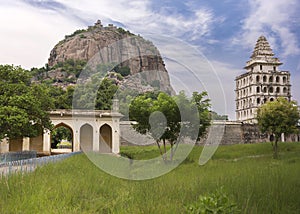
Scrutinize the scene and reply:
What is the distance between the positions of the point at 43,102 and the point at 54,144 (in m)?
27.4

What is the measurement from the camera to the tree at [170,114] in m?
21.8

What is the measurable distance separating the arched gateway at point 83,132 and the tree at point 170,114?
35.0 ft

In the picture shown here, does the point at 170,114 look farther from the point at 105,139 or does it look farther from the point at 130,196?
the point at 105,139

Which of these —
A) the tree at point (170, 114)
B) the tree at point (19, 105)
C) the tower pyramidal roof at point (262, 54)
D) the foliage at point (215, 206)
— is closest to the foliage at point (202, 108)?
the tree at point (170, 114)

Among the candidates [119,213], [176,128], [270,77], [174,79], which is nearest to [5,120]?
[176,128]

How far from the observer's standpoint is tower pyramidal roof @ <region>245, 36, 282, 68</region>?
60.3 meters

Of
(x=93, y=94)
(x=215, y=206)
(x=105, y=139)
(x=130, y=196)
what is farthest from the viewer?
(x=105, y=139)

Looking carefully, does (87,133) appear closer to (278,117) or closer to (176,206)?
(278,117)

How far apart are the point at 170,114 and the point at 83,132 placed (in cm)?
1542

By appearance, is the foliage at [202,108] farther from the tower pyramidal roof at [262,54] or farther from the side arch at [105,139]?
the tower pyramidal roof at [262,54]

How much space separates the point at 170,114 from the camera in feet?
72.1

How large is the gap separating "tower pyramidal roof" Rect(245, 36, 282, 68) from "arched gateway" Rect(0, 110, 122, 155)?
33046 mm

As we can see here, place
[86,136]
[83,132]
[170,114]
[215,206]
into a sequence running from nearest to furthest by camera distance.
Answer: [215,206]
[170,114]
[83,132]
[86,136]

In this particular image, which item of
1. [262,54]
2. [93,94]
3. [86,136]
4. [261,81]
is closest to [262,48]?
[262,54]
